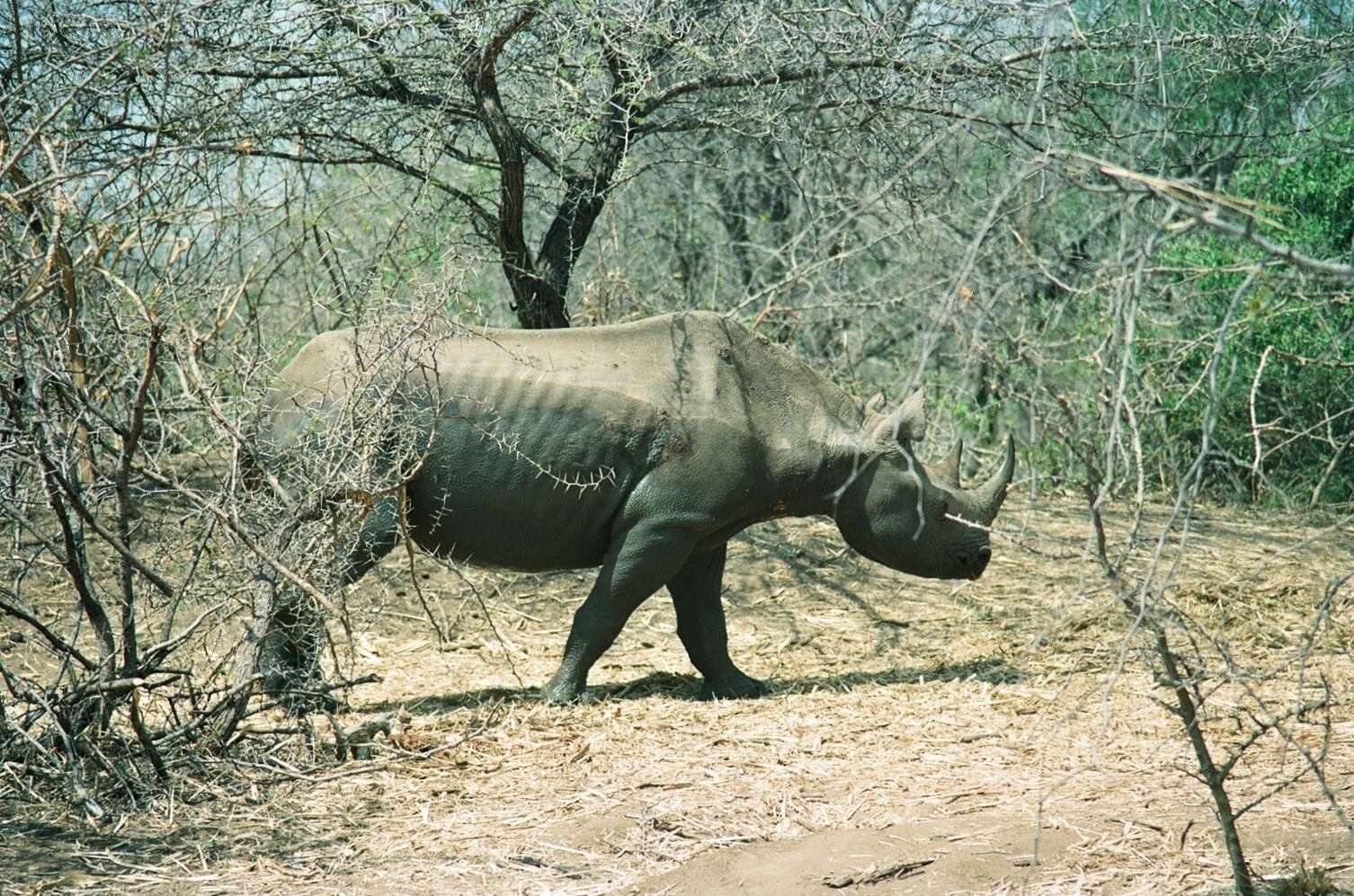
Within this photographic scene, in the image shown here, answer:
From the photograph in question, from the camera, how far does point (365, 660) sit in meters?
8.81

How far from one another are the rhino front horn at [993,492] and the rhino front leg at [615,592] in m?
1.62

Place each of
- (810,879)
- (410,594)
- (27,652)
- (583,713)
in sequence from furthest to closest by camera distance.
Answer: (410,594), (27,652), (583,713), (810,879)

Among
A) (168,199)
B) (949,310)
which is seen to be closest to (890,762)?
(949,310)

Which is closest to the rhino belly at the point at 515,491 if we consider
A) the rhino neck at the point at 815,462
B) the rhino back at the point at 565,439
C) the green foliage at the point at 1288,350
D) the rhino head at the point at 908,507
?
the rhino back at the point at 565,439

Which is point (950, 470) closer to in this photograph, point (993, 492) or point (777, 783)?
point (993, 492)

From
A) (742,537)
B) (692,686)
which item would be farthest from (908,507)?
(742,537)

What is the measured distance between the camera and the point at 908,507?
307 inches

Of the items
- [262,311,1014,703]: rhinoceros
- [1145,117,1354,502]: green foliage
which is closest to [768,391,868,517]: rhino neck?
[262,311,1014,703]: rhinoceros

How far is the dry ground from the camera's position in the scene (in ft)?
16.4

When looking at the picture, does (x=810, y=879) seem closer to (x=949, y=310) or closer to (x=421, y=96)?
(x=949, y=310)

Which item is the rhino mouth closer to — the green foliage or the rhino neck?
the rhino neck

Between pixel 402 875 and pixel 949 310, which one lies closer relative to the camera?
pixel 949 310

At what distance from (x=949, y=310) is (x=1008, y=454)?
4602 mm

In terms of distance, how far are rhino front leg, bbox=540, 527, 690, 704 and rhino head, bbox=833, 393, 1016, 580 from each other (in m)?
0.91
